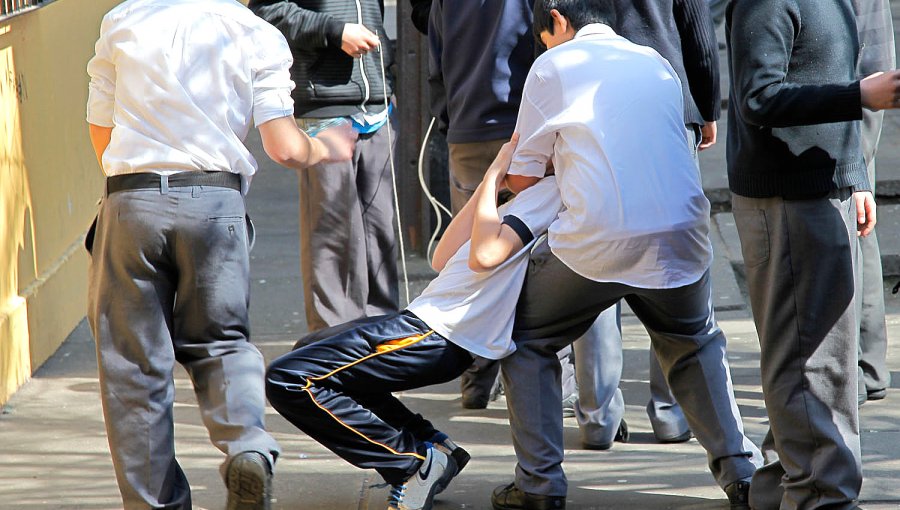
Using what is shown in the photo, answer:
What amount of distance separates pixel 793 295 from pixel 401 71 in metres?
4.23

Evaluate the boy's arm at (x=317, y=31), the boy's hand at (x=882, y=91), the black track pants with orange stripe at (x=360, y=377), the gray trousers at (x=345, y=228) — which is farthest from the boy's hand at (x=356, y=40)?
the boy's hand at (x=882, y=91)

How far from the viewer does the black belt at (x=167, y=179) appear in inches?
148

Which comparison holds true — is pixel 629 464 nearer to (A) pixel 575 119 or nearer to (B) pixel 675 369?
(B) pixel 675 369

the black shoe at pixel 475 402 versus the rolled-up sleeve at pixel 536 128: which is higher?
the rolled-up sleeve at pixel 536 128

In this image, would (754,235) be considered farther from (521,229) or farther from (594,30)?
(594,30)

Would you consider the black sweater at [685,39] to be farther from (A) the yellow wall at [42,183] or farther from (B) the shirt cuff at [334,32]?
(A) the yellow wall at [42,183]

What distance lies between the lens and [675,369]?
13.3ft

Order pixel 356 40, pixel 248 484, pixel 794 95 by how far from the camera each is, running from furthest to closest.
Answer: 1. pixel 356 40
2. pixel 248 484
3. pixel 794 95

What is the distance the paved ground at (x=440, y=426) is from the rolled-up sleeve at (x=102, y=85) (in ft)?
4.45

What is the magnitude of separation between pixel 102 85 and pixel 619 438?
2.28 metres

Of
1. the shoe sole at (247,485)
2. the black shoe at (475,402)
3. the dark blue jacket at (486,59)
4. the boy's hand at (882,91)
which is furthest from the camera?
the black shoe at (475,402)

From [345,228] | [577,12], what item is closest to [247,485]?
[577,12]

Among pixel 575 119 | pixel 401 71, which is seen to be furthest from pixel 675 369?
pixel 401 71

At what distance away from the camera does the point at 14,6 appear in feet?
19.2
